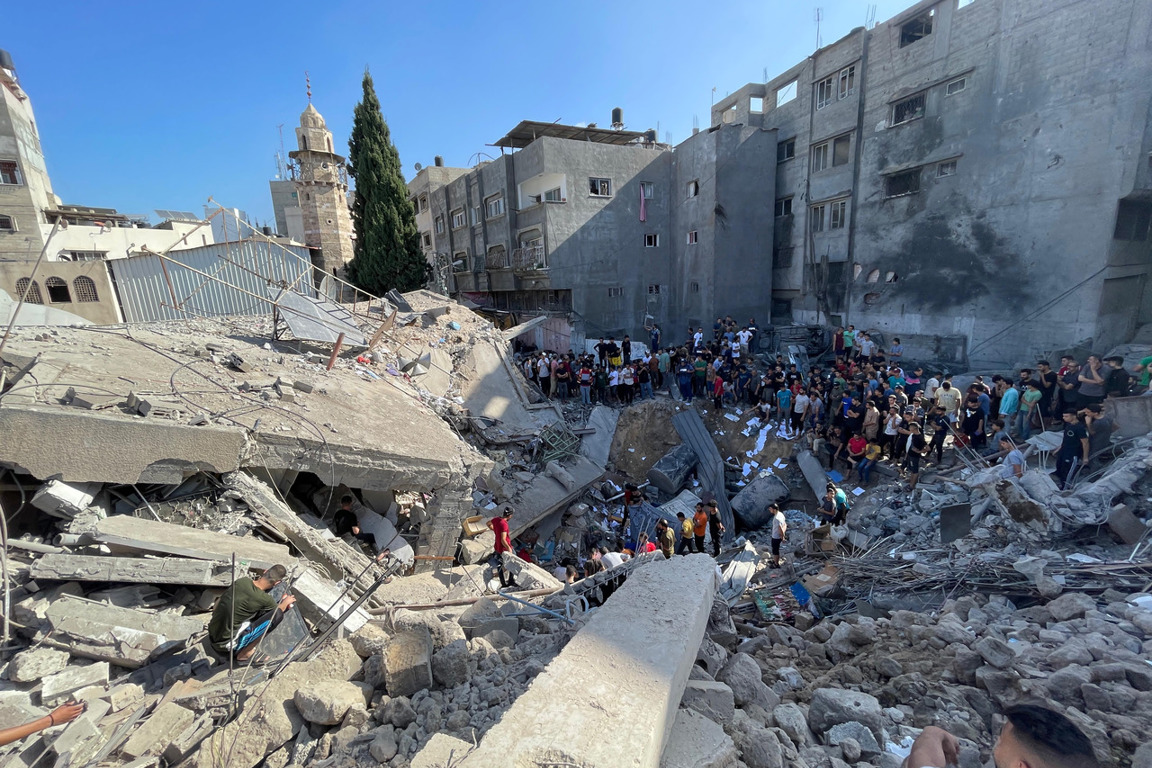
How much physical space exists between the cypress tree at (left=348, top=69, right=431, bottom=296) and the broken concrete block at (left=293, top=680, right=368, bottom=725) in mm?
23088

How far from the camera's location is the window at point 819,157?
58.7 ft

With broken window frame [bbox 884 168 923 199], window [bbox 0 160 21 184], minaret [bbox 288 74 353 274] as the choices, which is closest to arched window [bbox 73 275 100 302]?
window [bbox 0 160 21 184]

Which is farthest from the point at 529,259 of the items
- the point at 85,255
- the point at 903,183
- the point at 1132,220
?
the point at 85,255

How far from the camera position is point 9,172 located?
1964cm

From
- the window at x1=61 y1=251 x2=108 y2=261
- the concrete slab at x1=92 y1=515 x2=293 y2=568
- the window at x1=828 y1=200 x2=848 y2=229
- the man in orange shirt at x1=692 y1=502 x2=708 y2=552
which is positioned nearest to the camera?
the concrete slab at x1=92 y1=515 x2=293 y2=568

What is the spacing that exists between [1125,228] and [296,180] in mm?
33999

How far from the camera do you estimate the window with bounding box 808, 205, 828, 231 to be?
18328 millimetres

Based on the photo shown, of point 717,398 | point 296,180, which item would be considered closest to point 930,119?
point 717,398

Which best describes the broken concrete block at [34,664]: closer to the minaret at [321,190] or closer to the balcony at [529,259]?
the balcony at [529,259]

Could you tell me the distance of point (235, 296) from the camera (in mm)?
13297

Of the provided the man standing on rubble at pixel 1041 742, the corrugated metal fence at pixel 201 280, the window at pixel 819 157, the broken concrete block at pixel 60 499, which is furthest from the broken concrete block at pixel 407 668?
the window at pixel 819 157

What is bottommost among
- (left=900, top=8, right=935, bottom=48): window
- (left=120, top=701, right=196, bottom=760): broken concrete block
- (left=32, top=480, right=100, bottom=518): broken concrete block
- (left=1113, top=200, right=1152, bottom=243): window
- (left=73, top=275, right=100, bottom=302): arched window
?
(left=120, top=701, right=196, bottom=760): broken concrete block

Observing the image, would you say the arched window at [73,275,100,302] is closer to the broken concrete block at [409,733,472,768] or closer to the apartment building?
the broken concrete block at [409,733,472,768]

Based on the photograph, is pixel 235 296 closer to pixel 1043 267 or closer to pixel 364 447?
pixel 364 447
